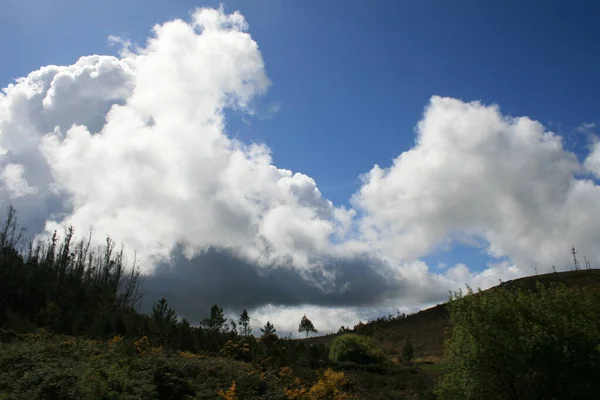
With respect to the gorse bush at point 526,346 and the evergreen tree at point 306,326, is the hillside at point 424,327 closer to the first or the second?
the evergreen tree at point 306,326

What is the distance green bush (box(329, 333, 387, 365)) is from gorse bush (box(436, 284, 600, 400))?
1024cm

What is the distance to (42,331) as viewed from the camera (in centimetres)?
2022

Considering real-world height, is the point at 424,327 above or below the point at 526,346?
above

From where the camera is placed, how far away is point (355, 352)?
22688mm

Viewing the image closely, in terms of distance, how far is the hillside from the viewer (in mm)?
37469

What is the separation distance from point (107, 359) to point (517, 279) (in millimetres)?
58199

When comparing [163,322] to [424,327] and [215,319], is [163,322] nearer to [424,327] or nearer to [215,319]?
[215,319]

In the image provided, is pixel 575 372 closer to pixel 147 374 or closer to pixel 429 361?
pixel 147 374

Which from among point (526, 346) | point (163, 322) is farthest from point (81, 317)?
point (526, 346)

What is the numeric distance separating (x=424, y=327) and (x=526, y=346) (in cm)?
3994

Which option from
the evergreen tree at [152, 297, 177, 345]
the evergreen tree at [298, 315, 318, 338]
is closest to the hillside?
the evergreen tree at [298, 315, 318, 338]

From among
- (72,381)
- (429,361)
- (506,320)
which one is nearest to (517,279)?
(429,361)

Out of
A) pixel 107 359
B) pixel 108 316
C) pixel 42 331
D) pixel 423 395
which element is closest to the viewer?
pixel 107 359

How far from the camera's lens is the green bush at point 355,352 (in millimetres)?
22484
